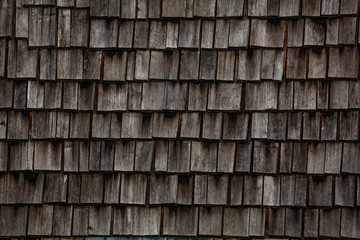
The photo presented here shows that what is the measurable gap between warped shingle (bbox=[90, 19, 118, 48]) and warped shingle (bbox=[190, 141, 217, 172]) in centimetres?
112

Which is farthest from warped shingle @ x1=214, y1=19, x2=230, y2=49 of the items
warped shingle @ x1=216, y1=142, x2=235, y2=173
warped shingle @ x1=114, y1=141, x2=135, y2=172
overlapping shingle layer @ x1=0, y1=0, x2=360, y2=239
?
warped shingle @ x1=114, y1=141, x2=135, y2=172

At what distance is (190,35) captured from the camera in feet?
18.6

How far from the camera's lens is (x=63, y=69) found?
5789mm

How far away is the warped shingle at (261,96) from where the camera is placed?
5.60 m

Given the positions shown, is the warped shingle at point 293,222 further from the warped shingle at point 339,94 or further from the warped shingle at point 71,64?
the warped shingle at point 71,64

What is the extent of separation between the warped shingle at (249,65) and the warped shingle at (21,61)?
1.69 meters

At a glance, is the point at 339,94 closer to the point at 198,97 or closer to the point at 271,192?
the point at 271,192

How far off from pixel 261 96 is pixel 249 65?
10.4 inches

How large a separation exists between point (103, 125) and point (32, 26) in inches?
39.8

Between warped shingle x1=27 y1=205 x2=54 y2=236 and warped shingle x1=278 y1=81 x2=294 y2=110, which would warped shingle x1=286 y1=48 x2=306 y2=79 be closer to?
warped shingle x1=278 y1=81 x2=294 y2=110

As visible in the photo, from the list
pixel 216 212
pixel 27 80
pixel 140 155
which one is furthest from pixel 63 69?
pixel 216 212

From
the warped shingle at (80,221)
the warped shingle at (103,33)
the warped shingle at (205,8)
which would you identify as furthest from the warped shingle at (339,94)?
the warped shingle at (80,221)

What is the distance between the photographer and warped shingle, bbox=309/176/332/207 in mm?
5551

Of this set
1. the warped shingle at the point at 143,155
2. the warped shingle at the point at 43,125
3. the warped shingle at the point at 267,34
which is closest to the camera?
the warped shingle at the point at 267,34
